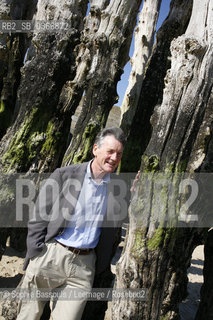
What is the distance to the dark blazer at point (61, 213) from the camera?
214 cm

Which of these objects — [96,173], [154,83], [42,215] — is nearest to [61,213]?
[42,215]

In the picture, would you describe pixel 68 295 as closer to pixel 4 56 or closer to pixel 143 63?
pixel 4 56

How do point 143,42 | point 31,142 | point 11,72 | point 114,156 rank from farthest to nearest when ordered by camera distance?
point 143,42, point 11,72, point 31,142, point 114,156

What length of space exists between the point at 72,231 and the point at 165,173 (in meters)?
0.89

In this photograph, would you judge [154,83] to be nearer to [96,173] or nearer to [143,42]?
[143,42]

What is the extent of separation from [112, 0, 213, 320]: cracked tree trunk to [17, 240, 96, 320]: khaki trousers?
37 centimetres

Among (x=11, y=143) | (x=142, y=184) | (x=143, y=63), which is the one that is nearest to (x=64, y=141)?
(x=11, y=143)

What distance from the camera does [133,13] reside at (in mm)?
3670

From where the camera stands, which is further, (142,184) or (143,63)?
(143,63)

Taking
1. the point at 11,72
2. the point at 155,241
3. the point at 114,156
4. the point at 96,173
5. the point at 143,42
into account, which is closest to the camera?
the point at 114,156

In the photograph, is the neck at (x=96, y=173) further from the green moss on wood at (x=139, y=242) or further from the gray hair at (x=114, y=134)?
the green moss on wood at (x=139, y=242)

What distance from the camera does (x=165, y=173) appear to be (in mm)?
2408

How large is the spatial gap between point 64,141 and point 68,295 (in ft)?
6.52

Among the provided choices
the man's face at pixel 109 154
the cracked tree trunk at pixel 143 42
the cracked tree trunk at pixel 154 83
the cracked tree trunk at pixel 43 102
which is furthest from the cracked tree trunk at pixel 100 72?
the cracked tree trunk at pixel 143 42
